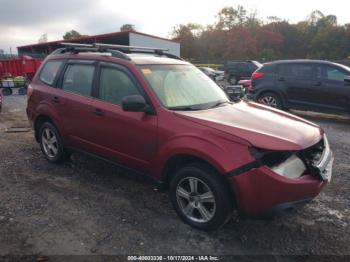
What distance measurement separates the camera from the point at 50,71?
5.47 m

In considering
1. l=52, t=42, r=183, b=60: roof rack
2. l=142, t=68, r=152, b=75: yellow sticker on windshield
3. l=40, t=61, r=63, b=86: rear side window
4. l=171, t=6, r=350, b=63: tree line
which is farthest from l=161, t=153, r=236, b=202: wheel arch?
l=171, t=6, r=350, b=63: tree line

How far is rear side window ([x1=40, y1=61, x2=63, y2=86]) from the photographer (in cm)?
532

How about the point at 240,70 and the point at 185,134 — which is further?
the point at 240,70

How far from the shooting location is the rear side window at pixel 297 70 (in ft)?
31.9

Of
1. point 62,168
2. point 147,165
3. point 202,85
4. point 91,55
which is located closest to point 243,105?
point 202,85

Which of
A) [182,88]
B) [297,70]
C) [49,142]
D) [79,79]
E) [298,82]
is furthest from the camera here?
[297,70]

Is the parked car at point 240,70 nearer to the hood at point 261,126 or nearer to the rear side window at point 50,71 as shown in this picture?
the rear side window at point 50,71

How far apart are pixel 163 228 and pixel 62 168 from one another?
2531 millimetres

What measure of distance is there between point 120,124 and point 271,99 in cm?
732

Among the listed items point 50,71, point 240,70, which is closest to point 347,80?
point 50,71

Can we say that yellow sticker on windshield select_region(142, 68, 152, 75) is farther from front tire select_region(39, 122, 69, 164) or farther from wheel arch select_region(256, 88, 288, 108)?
wheel arch select_region(256, 88, 288, 108)

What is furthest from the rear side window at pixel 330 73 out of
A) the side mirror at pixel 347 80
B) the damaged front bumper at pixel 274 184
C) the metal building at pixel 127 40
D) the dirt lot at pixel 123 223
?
Result: the metal building at pixel 127 40

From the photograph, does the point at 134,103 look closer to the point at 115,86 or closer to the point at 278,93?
the point at 115,86

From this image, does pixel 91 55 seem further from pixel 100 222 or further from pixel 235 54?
pixel 235 54
